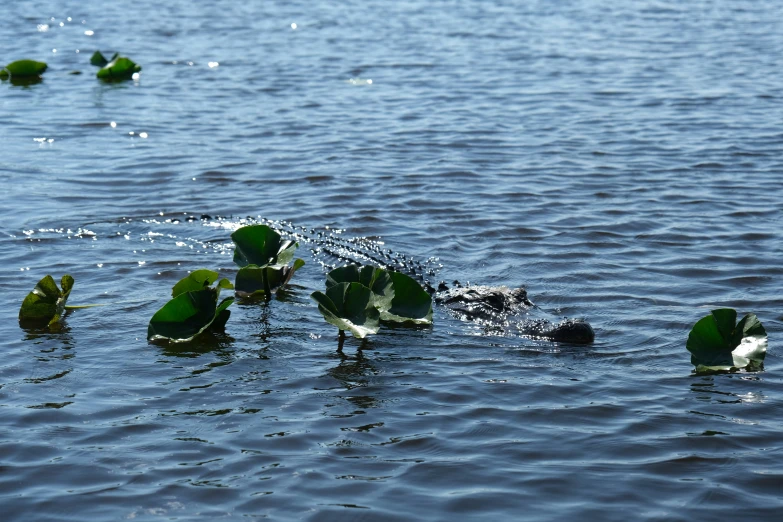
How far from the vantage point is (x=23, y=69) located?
1142 centimetres

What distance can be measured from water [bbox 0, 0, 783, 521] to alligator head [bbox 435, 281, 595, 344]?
10 centimetres

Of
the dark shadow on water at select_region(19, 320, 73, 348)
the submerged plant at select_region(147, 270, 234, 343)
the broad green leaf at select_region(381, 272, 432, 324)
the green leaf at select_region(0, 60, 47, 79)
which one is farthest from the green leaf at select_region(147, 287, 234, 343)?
the green leaf at select_region(0, 60, 47, 79)

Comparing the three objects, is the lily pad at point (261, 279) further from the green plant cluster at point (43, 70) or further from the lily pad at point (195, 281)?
the green plant cluster at point (43, 70)

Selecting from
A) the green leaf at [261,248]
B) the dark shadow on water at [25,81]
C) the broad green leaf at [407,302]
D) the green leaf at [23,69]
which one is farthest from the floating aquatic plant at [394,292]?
the dark shadow on water at [25,81]

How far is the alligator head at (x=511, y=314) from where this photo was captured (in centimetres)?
472

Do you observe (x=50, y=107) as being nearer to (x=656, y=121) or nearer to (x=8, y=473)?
(x=656, y=121)

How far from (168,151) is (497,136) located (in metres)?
3.00

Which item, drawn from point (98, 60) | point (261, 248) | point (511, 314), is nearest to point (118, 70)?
point (98, 60)

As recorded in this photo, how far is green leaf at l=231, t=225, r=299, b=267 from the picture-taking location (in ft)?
16.5

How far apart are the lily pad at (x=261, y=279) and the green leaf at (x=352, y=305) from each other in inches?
31.5

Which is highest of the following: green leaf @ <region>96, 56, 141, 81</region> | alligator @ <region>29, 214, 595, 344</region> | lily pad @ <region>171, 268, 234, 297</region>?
lily pad @ <region>171, 268, 234, 297</region>

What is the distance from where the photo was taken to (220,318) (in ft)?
15.5

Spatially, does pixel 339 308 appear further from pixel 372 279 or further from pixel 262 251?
pixel 262 251

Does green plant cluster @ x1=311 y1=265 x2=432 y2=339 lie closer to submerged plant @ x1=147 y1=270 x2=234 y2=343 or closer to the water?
the water
